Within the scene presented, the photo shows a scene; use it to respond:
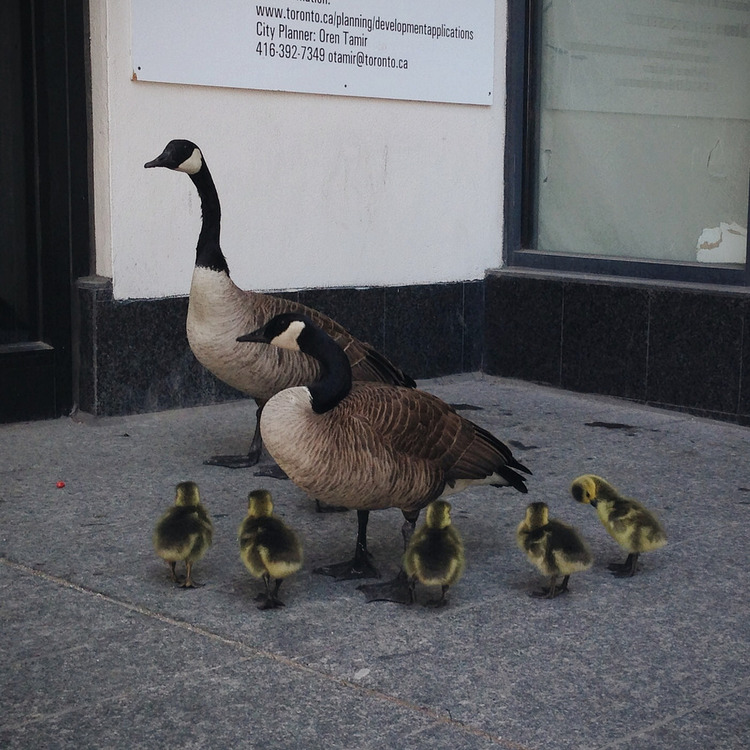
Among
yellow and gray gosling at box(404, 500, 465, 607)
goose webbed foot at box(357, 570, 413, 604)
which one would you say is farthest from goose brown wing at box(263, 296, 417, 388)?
yellow and gray gosling at box(404, 500, 465, 607)

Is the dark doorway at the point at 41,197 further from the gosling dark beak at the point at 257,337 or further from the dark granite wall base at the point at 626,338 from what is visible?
the dark granite wall base at the point at 626,338

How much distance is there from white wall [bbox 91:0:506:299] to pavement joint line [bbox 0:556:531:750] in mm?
2937

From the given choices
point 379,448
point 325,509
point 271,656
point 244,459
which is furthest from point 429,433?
point 244,459

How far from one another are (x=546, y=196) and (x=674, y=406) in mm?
2108

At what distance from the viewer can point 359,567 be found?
15.6 ft

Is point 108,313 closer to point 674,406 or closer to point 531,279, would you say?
point 531,279

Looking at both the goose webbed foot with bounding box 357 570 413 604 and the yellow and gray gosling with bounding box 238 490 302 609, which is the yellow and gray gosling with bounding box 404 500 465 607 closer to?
the goose webbed foot with bounding box 357 570 413 604

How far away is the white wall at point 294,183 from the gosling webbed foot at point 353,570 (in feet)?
10.2

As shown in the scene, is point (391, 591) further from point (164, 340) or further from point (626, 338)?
point (626, 338)

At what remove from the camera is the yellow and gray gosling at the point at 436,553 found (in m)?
4.27

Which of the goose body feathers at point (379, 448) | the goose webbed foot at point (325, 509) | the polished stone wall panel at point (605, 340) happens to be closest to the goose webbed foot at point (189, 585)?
the goose body feathers at point (379, 448)

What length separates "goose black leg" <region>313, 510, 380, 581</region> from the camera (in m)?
4.75

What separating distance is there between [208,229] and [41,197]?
5.31 ft

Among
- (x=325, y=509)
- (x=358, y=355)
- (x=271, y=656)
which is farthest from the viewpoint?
(x=358, y=355)
